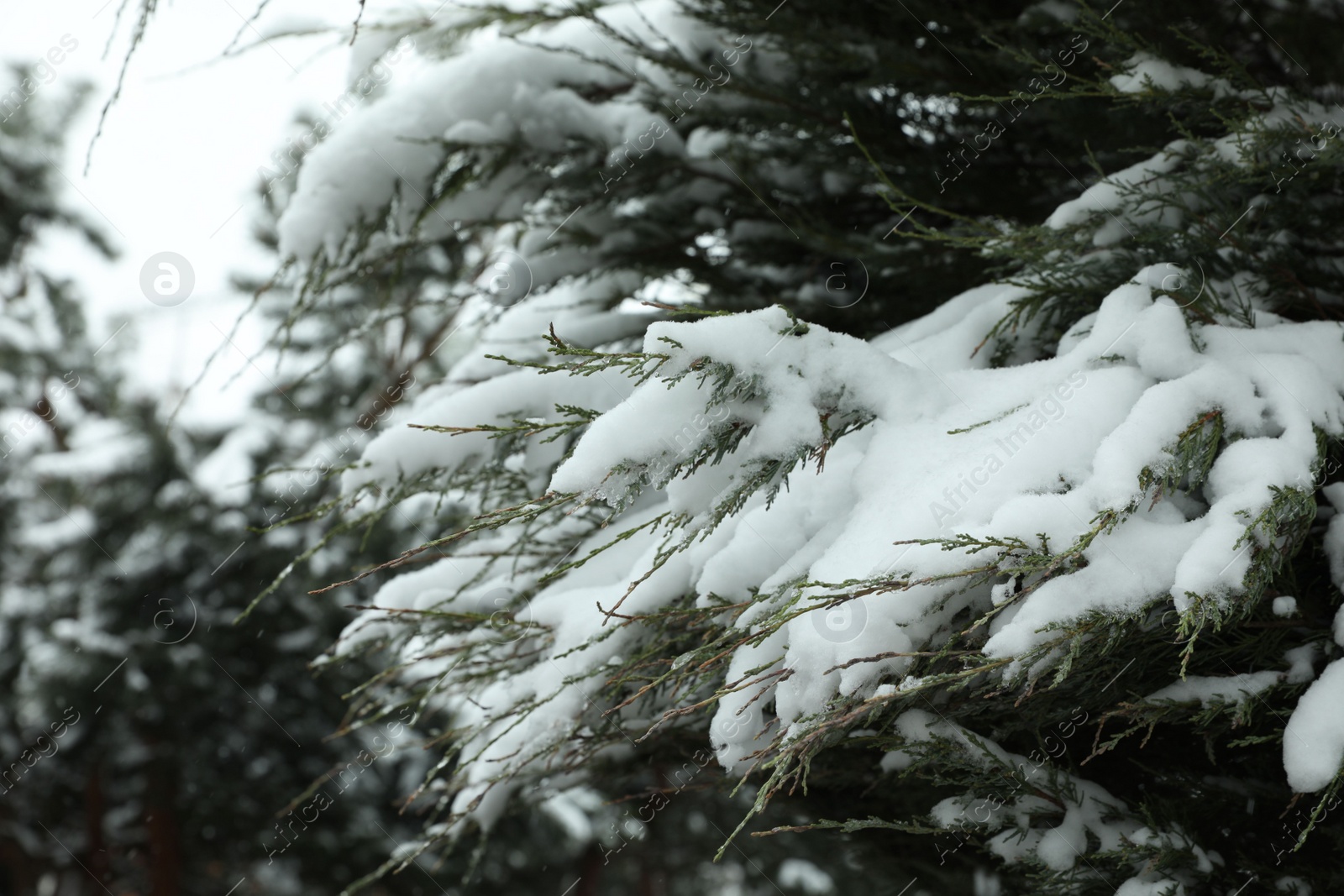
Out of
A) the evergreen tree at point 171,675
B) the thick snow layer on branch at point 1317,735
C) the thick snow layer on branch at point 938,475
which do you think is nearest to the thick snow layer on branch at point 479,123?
the thick snow layer on branch at point 938,475

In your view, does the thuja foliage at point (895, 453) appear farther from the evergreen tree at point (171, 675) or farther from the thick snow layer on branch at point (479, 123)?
the evergreen tree at point (171, 675)

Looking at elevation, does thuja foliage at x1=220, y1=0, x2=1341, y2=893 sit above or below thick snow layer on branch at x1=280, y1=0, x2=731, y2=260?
below

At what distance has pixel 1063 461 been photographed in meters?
1.68

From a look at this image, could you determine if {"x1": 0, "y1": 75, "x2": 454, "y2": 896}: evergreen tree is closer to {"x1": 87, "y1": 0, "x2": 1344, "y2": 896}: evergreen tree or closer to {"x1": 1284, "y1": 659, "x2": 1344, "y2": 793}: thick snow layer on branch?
{"x1": 87, "y1": 0, "x2": 1344, "y2": 896}: evergreen tree

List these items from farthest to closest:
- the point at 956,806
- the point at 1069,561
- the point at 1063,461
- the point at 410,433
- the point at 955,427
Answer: the point at 410,433 < the point at 956,806 < the point at 955,427 < the point at 1063,461 < the point at 1069,561

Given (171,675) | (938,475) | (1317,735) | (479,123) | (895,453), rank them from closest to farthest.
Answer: (1317,735) < (938,475) < (895,453) < (479,123) < (171,675)

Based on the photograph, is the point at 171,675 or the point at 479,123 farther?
the point at 171,675

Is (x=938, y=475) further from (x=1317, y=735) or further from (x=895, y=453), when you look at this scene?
(x=1317, y=735)

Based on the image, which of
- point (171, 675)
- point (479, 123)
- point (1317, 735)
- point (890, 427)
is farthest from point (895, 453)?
point (171, 675)

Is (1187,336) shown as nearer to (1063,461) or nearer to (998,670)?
(1063,461)

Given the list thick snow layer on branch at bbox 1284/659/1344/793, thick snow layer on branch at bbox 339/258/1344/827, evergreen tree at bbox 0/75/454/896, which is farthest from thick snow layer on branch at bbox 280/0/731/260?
evergreen tree at bbox 0/75/454/896

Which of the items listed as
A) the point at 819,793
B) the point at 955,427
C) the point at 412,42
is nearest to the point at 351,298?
the point at 412,42

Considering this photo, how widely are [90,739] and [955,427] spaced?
886cm

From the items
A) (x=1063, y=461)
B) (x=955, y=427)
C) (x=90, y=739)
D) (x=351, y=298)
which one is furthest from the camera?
(x=351, y=298)
